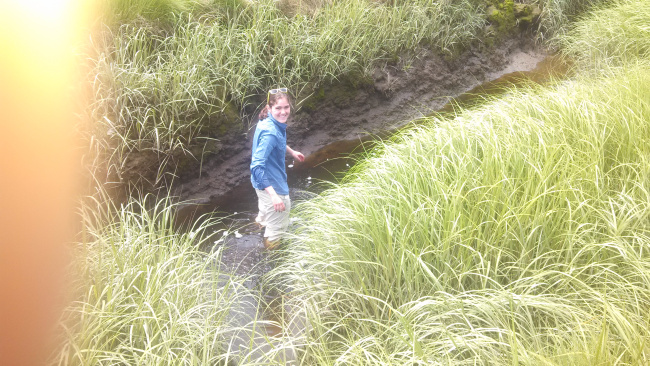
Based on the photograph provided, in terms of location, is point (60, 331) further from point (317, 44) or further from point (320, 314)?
point (317, 44)

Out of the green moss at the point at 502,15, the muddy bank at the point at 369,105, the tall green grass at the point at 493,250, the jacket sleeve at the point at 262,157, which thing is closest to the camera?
the tall green grass at the point at 493,250

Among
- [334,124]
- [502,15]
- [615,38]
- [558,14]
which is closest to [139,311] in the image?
[334,124]

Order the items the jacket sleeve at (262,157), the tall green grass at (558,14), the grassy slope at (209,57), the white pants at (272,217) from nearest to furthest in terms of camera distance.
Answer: the jacket sleeve at (262,157) → the white pants at (272,217) → the grassy slope at (209,57) → the tall green grass at (558,14)

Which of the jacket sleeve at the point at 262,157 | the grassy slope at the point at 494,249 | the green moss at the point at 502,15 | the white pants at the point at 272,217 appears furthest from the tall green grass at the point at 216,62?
the grassy slope at the point at 494,249

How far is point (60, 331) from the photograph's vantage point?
7.13ft

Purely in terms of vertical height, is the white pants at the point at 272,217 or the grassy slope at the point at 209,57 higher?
the grassy slope at the point at 209,57

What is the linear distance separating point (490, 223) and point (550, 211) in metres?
0.30

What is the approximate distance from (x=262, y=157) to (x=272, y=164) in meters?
0.26

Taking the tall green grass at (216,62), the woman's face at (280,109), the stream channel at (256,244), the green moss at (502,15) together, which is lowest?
the stream channel at (256,244)

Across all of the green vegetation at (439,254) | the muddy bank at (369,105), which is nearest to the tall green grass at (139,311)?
the green vegetation at (439,254)

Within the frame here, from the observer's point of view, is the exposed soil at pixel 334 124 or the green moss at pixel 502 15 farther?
the green moss at pixel 502 15

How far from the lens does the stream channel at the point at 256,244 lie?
9.20 ft

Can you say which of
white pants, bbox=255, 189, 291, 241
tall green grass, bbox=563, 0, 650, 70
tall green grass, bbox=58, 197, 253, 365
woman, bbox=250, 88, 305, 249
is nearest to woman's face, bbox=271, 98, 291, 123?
woman, bbox=250, 88, 305, 249

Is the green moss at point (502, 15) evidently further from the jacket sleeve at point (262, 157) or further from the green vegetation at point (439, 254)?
the jacket sleeve at point (262, 157)
